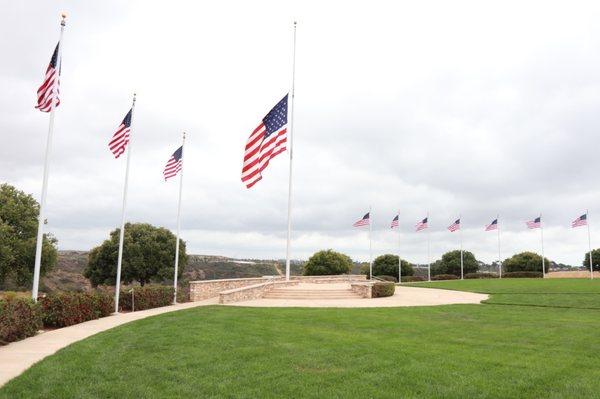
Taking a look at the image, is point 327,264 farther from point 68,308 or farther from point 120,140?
point 68,308

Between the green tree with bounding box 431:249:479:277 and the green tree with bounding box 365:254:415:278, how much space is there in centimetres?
695

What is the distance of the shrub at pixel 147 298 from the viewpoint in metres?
21.4

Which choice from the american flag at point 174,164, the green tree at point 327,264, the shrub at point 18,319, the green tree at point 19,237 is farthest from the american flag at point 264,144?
the green tree at point 327,264

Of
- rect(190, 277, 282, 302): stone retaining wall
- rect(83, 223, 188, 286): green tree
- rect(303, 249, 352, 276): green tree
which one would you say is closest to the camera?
rect(190, 277, 282, 302): stone retaining wall

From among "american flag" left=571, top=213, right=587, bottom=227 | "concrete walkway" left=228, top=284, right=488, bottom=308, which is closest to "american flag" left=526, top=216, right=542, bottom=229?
"american flag" left=571, top=213, right=587, bottom=227

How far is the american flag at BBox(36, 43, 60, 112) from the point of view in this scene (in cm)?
1492

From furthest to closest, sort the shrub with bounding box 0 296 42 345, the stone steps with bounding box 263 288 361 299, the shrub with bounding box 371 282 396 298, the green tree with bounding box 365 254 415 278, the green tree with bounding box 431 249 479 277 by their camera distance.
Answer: the green tree with bounding box 431 249 479 277 → the green tree with bounding box 365 254 415 278 → the shrub with bounding box 371 282 396 298 → the stone steps with bounding box 263 288 361 299 → the shrub with bounding box 0 296 42 345

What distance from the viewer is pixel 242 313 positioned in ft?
54.0

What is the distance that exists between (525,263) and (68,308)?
187 feet

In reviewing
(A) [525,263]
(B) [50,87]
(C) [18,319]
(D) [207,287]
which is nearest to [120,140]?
(B) [50,87]

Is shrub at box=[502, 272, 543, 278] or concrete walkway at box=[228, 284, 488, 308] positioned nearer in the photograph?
concrete walkway at box=[228, 284, 488, 308]

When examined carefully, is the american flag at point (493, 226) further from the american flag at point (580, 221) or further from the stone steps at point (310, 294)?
the stone steps at point (310, 294)

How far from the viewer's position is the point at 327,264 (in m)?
49.0

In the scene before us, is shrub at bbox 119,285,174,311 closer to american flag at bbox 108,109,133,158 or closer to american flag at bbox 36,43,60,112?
american flag at bbox 108,109,133,158
